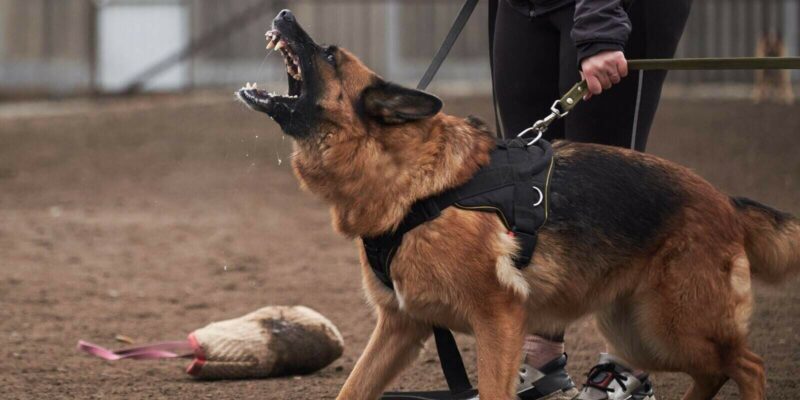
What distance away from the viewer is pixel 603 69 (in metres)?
4.42

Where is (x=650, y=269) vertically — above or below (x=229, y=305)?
above

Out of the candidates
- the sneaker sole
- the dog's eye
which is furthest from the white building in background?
the dog's eye

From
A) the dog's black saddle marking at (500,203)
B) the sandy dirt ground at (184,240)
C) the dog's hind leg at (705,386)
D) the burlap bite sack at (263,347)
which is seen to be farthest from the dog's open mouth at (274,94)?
the dog's hind leg at (705,386)

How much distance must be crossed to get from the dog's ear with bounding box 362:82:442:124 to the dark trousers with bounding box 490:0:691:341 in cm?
83

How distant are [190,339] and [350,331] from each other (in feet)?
4.26

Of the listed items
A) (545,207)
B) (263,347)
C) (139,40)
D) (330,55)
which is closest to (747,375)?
(545,207)

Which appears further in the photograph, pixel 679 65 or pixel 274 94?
pixel 679 65

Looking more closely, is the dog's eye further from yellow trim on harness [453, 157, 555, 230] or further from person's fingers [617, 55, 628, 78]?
person's fingers [617, 55, 628, 78]

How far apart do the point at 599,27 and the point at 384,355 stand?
1.42m

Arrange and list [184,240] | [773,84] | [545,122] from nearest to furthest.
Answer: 1. [545,122]
2. [184,240]
3. [773,84]

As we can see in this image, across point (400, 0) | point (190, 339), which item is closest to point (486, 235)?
point (190, 339)

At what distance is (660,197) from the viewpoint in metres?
4.43

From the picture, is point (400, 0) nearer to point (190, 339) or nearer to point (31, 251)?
point (31, 251)

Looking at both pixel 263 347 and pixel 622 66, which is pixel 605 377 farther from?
pixel 263 347
